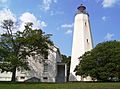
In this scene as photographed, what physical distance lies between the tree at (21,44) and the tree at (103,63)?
6.73 m

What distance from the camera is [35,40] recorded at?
43.8 m

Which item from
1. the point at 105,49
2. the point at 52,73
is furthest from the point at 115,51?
the point at 52,73

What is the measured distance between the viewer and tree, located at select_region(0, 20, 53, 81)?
43.2 meters

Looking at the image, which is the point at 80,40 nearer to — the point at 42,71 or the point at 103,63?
the point at 42,71

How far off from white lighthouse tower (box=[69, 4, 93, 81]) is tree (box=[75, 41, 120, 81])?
5.65m

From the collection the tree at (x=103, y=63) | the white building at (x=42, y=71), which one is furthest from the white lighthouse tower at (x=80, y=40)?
the tree at (x=103, y=63)

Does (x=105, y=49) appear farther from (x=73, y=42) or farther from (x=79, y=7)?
(x=79, y=7)

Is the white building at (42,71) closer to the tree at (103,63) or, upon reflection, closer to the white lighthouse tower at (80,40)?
the white lighthouse tower at (80,40)

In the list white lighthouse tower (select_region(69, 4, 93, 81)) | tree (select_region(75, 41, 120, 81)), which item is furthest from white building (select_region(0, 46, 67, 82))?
tree (select_region(75, 41, 120, 81))

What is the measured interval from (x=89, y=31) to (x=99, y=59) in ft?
38.9

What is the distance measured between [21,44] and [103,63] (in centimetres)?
1305

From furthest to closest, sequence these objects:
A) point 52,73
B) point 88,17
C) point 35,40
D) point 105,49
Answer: point 88,17 → point 52,73 → point 105,49 → point 35,40

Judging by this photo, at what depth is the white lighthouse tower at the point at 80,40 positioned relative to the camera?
54.3 meters

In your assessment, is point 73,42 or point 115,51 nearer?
point 115,51
